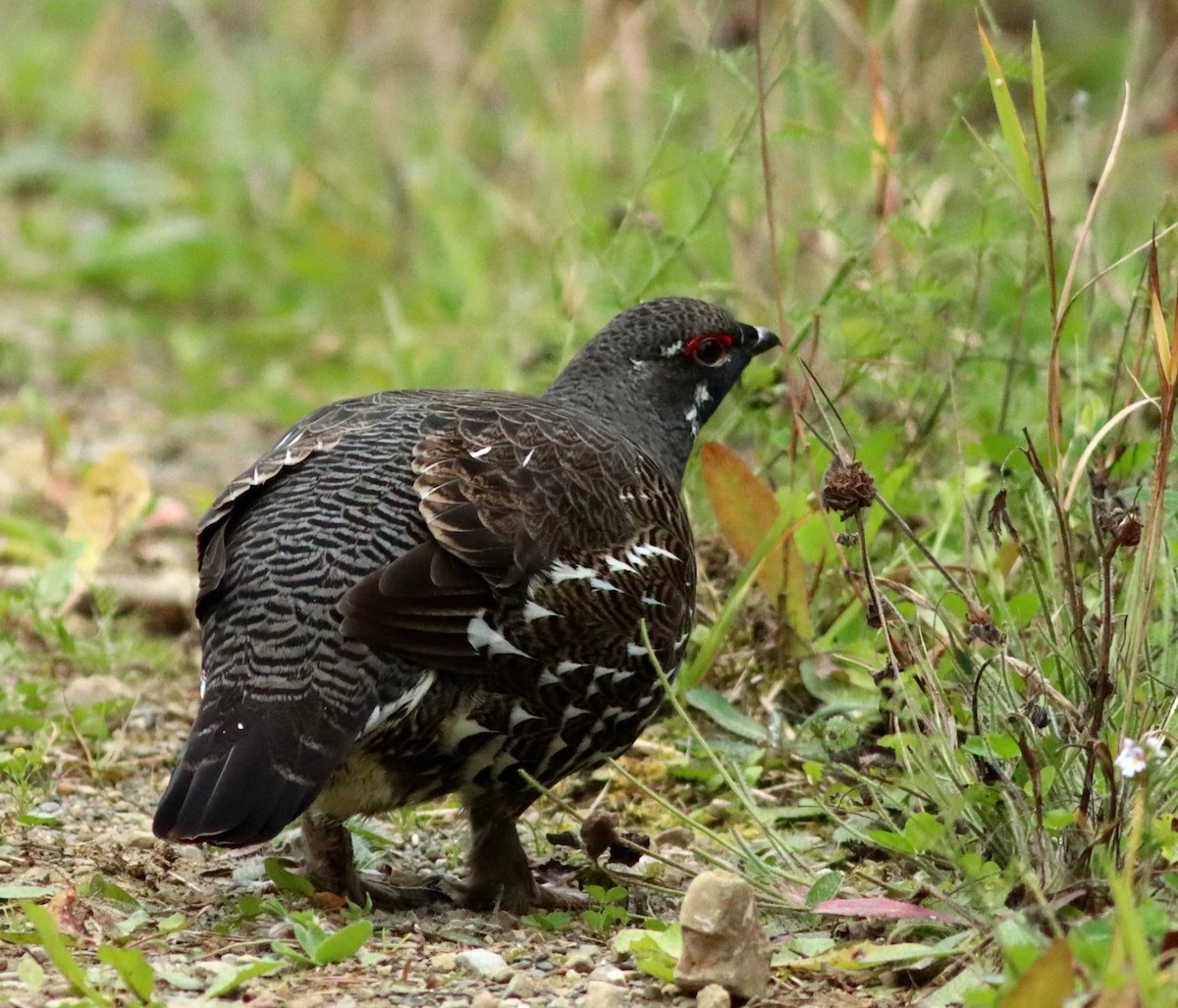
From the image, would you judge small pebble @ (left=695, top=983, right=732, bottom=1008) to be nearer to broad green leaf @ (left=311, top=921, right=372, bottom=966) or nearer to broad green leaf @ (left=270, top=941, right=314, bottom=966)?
broad green leaf @ (left=311, top=921, right=372, bottom=966)

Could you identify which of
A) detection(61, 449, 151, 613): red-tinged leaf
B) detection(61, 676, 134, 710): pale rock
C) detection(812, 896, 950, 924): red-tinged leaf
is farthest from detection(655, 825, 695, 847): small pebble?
detection(61, 449, 151, 613): red-tinged leaf

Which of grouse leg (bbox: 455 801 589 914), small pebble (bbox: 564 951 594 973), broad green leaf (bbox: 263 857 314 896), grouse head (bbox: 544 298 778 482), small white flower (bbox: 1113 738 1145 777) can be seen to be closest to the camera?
small white flower (bbox: 1113 738 1145 777)

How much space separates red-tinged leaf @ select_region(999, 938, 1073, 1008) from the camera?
8.94 feet

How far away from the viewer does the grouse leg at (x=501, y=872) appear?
4.29 metres

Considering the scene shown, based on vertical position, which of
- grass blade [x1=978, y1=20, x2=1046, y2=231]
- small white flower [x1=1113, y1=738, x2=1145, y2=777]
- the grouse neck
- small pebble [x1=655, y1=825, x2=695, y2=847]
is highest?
grass blade [x1=978, y1=20, x2=1046, y2=231]

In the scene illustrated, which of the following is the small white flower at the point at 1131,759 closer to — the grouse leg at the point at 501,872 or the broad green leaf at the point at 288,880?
the grouse leg at the point at 501,872

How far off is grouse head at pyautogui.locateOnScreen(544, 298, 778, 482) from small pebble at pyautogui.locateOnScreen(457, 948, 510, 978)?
186cm

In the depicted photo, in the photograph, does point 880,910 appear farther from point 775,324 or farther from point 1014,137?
point 775,324

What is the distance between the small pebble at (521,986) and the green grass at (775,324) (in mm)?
540

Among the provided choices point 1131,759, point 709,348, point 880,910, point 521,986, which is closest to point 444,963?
point 521,986

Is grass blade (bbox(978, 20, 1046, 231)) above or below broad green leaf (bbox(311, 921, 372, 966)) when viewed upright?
above

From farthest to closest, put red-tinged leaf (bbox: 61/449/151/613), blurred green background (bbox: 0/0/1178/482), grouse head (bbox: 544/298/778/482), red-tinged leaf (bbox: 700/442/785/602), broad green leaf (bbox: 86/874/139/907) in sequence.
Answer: red-tinged leaf (bbox: 61/449/151/613) → blurred green background (bbox: 0/0/1178/482) → grouse head (bbox: 544/298/778/482) → red-tinged leaf (bbox: 700/442/785/602) → broad green leaf (bbox: 86/874/139/907)

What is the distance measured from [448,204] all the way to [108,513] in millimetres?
3890

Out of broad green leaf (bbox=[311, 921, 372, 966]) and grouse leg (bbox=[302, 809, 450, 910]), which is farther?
grouse leg (bbox=[302, 809, 450, 910])
